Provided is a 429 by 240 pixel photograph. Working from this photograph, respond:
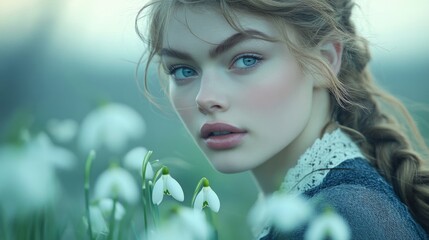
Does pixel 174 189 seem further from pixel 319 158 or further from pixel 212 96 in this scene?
pixel 319 158

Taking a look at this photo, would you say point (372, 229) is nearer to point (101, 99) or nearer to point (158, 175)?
point (158, 175)

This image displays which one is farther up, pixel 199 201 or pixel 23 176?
pixel 23 176

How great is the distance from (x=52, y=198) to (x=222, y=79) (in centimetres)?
36

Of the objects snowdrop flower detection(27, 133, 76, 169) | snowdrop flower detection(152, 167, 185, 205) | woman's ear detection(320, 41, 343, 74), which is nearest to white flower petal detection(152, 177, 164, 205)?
snowdrop flower detection(152, 167, 185, 205)

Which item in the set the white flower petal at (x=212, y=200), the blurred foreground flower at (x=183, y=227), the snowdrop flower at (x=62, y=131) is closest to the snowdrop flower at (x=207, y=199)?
the white flower petal at (x=212, y=200)

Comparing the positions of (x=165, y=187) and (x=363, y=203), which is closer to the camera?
(x=165, y=187)

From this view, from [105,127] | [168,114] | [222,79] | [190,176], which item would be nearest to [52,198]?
[105,127]

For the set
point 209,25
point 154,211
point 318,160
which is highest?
point 209,25

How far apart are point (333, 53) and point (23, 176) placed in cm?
70

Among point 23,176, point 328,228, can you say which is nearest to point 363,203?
point 328,228

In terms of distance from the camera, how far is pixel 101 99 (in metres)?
0.74

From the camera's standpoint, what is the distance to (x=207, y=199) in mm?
826

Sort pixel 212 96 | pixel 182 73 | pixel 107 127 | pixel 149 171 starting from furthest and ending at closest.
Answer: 1. pixel 182 73
2. pixel 212 96
3. pixel 149 171
4. pixel 107 127

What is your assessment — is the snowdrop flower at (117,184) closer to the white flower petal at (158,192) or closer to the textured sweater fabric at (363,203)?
the white flower petal at (158,192)
